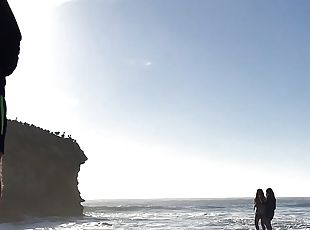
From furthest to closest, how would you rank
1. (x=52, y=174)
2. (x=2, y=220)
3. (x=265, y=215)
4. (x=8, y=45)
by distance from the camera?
1. (x=52, y=174)
2. (x=2, y=220)
3. (x=265, y=215)
4. (x=8, y=45)

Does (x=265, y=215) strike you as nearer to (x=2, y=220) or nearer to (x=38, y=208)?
(x=2, y=220)

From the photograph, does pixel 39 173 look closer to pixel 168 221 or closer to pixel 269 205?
pixel 168 221

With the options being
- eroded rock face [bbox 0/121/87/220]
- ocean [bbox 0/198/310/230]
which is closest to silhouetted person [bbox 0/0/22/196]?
ocean [bbox 0/198/310/230]

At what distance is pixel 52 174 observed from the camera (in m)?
48.0

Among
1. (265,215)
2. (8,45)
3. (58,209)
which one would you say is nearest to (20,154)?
(58,209)

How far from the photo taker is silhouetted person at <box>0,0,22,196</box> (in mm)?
1890

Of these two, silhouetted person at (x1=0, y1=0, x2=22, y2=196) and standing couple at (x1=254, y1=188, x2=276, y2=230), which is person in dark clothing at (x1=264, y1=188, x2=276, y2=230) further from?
silhouetted person at (x1=0, y1=0, x2=22, y2=196)

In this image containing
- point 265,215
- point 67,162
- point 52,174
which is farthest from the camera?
point 67,162

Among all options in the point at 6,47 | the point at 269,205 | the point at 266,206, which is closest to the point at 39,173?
the point at 266,206

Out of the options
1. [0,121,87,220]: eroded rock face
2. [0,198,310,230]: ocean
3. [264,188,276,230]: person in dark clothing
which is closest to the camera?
[264,188,276,230]: person in dark clothing

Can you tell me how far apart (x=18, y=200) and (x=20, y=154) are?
4.03m

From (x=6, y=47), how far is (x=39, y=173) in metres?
45.4

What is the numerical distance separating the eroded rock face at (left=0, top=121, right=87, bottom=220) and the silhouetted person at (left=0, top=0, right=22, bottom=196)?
125ft

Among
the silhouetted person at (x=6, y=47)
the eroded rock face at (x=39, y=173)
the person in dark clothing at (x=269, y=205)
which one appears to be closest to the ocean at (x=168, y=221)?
the eroded rock face at (x=39, y=173)
